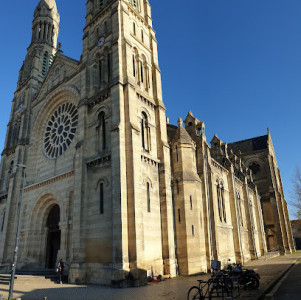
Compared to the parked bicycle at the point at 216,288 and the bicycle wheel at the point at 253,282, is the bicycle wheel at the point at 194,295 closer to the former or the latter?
the parked bicycle at the point at 216,288

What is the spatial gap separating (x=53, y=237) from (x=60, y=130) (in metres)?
10.0

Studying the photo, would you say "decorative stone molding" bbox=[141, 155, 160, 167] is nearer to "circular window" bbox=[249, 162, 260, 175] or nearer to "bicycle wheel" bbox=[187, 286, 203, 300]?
"bicycle wheel" bbox=[187, 286, 203, 300]

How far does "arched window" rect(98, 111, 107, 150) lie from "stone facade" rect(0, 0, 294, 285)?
86 millimetres

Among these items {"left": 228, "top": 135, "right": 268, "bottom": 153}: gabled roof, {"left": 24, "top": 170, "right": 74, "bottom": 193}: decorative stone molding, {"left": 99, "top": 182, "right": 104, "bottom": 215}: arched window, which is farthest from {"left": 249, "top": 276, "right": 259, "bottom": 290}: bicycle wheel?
{"left": 228, "top": 135, "right": 268, "bottom": 153}: gabled roof

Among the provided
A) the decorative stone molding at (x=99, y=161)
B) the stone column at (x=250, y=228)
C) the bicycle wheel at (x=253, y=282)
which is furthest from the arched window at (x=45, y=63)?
the bicycle wheel at (x=253, y=282)

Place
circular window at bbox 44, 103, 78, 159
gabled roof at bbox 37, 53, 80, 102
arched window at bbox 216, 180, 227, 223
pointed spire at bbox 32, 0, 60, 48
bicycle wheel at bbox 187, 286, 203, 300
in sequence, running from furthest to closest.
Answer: pointed spire at bbox 32, 0, 60, 48 → arched window at bbox 216, 180, 227, 223 → gabled roof at bbox 37, 53, 80, 102 → circular window at bbox 44, 103, 78, 159 → bicycle wheel at bbox 187, 286, 203, 300

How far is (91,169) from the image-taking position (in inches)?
794

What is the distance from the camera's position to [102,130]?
826 inches

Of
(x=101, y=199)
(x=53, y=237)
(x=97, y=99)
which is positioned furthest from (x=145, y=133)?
(x=53, y=237)

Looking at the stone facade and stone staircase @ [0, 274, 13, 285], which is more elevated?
the stone facade

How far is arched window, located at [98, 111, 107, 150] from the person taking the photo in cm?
2064

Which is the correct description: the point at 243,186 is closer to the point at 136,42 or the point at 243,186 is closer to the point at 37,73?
the point at 136,42

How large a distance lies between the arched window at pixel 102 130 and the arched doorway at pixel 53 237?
25.4ft

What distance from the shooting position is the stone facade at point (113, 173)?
17656mm
